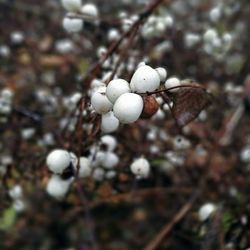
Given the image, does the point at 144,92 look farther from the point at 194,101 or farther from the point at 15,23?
the point at 15,23

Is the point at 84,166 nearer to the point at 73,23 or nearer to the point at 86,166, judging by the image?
the point at 86,166

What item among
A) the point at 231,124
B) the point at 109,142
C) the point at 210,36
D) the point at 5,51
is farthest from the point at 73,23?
the point at 5,51

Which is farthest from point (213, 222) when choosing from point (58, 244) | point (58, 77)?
point (58, 77)

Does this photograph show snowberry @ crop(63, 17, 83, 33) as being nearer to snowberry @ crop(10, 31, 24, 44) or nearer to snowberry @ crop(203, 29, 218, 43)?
snowberry @ crop(203, 29, 218, 43)

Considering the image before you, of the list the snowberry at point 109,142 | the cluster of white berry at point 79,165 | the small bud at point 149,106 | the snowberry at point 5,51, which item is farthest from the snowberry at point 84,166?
the snowberry at point 5,51

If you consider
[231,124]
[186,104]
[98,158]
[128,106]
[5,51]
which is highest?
[5,51]
